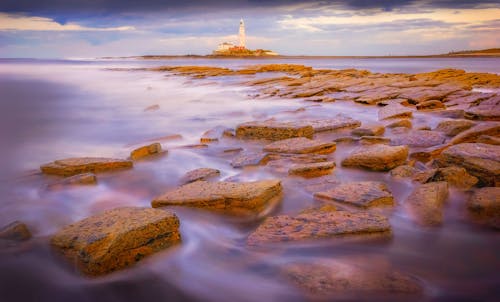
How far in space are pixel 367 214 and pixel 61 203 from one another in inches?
93.0

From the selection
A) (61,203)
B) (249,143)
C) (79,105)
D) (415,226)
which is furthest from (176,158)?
(79,105)

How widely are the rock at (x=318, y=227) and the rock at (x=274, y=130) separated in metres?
2.56

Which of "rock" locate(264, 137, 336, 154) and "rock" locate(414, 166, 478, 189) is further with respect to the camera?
"rock" locate(264, 137, 336, 154)

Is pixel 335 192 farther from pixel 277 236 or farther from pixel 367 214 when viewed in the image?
pixel 277 236

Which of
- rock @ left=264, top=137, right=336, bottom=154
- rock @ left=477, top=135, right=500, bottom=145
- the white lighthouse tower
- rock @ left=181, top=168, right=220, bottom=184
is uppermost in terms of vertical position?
the white lighthouse tower

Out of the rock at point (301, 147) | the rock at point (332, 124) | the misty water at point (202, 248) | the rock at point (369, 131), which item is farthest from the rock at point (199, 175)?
the rock at point (369, 131)

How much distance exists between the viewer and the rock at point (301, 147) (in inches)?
164

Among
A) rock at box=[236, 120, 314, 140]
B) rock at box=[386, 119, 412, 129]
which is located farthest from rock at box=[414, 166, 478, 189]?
rock at box=[386, 119, 412, 129]

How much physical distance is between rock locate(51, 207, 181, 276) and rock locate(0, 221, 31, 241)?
295 mm

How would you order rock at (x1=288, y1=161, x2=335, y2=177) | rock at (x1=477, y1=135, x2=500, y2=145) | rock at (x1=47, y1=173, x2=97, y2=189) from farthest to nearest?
rock at (x1=477, y1=135, x2=500, y2=145) < rock at (x1=288, y1=161, x2=335, y2=177) < rock at (x1=47, y1=173, x2=97, y2=189)

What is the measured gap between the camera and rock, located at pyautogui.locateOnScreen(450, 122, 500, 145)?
4406 millimetres

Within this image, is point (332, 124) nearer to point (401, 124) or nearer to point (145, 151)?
point (401, 124)

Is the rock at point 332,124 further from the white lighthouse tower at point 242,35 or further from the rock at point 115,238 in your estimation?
the white lighthouse tower at point 242,35

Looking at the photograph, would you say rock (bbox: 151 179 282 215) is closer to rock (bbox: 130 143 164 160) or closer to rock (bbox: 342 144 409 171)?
rock (bbox: 342 144 409 171)
